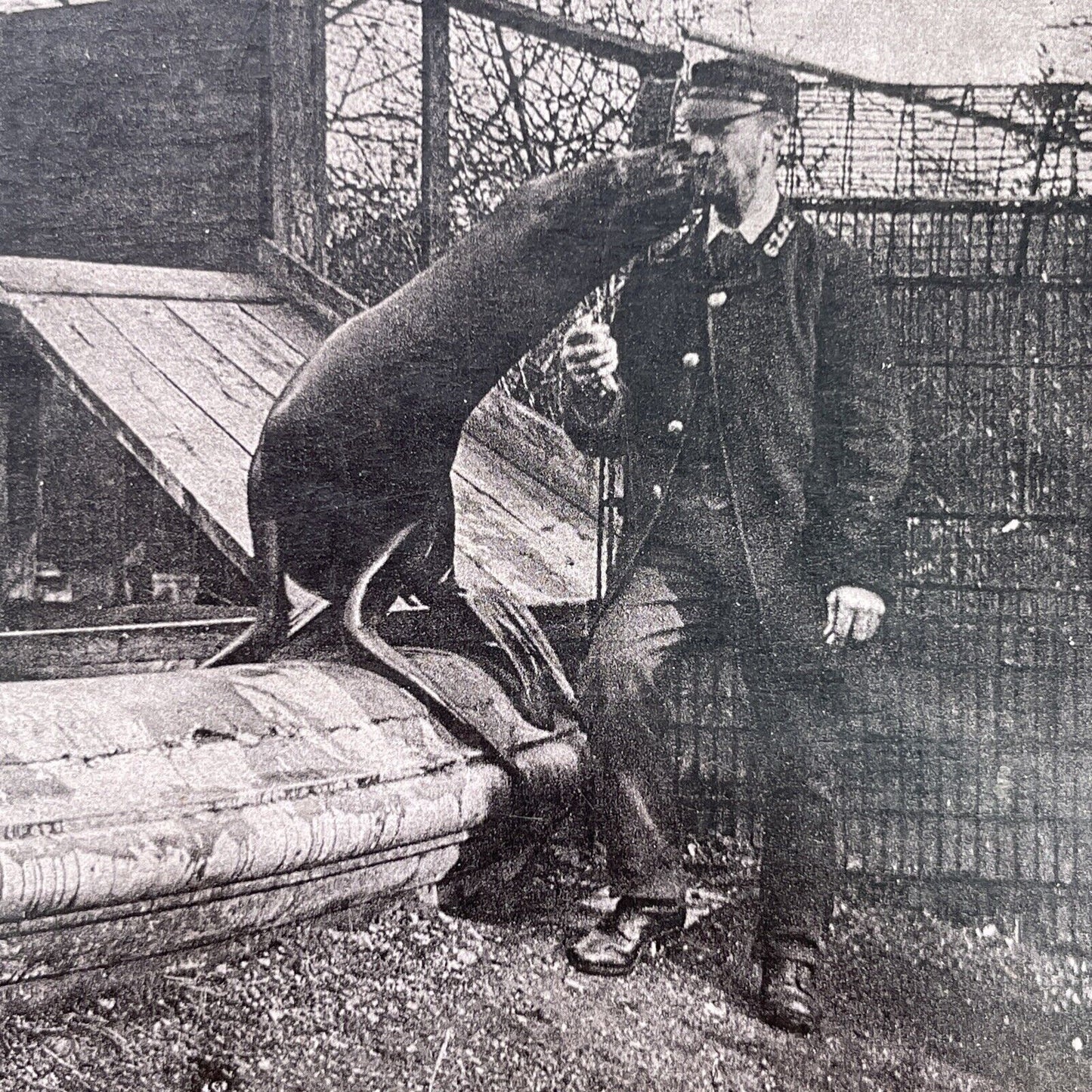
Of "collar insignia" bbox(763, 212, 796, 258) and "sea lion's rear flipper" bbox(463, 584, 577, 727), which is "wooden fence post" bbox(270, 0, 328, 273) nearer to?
"sea lion's rear flipper" bbox(463, 584, 577, 727)

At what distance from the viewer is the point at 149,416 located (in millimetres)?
2248

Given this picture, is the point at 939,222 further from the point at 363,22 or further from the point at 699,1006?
the point at 699,1006

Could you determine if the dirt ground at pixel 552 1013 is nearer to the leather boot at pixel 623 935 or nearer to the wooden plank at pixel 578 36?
the leather boot at pixel 623 935

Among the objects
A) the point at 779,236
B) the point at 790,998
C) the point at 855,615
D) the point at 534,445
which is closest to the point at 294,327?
the point at 534,445

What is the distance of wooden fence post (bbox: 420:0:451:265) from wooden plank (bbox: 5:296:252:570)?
65cm

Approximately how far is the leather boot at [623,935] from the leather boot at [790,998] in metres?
0.23

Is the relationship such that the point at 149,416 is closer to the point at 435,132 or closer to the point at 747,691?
the point at 435,132

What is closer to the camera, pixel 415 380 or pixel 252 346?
pixel 415 380

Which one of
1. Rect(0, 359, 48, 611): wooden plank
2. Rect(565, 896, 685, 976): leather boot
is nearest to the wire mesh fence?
Rect(565, 896, 685, 976): leather boot

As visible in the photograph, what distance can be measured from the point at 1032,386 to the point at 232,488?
69.7 inches

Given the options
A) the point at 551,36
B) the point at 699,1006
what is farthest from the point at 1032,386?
the point at 699,1006

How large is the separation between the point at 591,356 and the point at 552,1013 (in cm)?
143

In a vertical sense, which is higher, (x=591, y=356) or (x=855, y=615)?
(x=591, y=356)

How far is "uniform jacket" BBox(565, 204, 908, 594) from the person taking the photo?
214 cm
